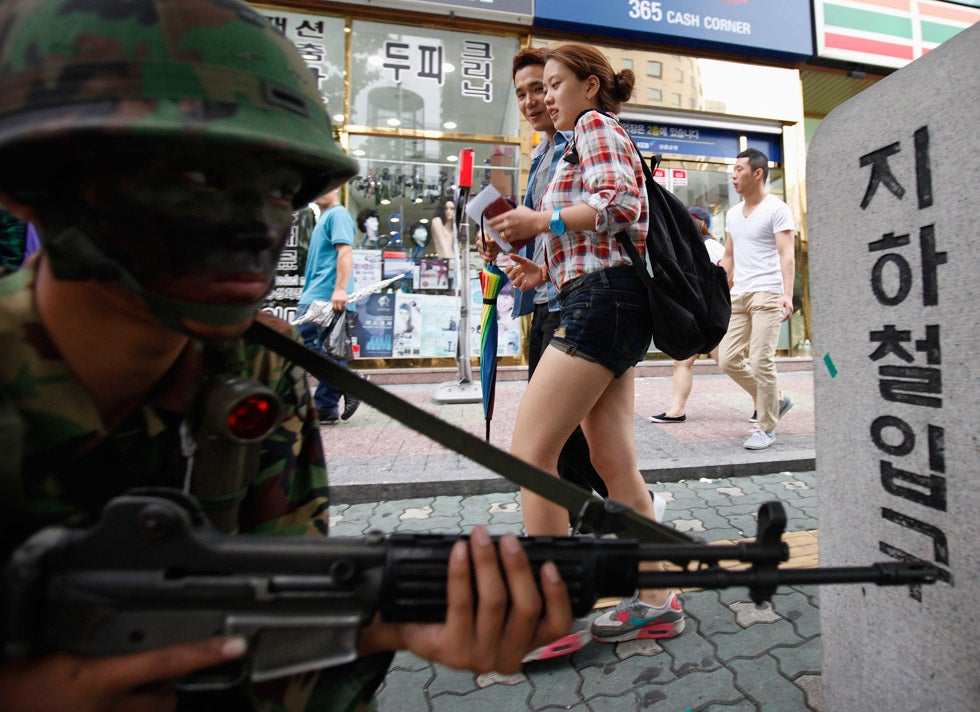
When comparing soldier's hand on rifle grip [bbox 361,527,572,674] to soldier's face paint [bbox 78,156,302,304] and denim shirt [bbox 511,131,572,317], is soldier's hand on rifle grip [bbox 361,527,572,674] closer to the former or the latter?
soldier's face paint [bbox 78,156,302,304]

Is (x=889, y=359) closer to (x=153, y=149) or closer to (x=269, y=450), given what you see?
(x=269, y=450)

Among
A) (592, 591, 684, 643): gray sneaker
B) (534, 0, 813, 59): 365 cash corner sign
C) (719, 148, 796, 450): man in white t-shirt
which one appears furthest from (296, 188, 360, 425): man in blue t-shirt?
(534, 0, 813, 59): 365 cash corner sign

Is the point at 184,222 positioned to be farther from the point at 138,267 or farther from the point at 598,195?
the point at 598,195

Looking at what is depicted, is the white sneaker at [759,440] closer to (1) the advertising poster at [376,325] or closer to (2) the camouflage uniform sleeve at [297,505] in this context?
(2) the camouflage uniform sleeve at [297,505]

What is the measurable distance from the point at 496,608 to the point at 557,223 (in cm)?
134

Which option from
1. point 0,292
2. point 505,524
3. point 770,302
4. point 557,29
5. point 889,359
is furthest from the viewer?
point 557,29

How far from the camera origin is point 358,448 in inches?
172

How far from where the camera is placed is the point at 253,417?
95 cm

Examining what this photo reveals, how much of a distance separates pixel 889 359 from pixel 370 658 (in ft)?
4.59

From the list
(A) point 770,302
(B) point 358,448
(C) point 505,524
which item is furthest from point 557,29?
(C) point 505,524

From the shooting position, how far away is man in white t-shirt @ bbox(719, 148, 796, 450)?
168 inches

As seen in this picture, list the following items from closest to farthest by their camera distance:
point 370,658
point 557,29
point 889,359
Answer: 1. point 370,658
2. point 889,359
3. point 557,29

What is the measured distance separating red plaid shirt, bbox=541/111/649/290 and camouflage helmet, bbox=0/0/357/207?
113cm

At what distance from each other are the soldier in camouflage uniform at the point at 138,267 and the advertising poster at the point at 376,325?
651 cm
